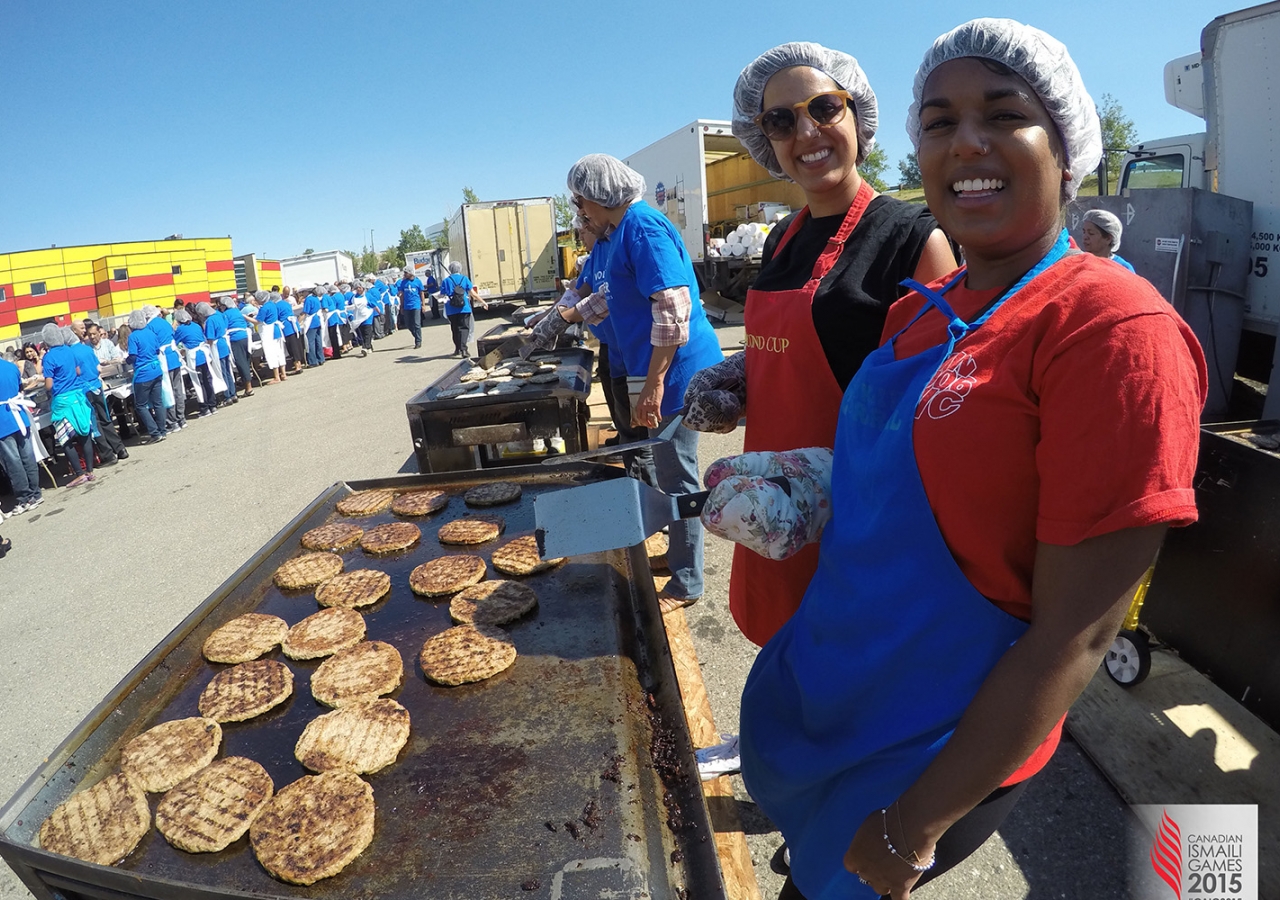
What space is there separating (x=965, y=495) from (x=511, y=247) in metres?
21.7

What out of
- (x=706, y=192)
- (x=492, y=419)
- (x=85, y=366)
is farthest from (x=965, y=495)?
(x=706, y=192)

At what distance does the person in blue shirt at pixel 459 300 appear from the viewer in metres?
14.3

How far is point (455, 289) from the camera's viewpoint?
1448 centimetres

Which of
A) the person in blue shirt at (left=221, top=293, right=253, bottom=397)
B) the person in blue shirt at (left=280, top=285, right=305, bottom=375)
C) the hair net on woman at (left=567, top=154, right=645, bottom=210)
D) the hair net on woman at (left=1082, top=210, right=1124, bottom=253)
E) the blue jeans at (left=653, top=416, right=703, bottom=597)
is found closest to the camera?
the blue jeans at (left=653, top=416, right=703, bottom=597)

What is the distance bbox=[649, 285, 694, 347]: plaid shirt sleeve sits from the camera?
3.39 meters

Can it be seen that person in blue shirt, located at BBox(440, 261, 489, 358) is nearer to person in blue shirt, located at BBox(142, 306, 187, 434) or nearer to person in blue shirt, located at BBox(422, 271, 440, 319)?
person in blue shirt, located at BBox(142, 306, 187, 434)

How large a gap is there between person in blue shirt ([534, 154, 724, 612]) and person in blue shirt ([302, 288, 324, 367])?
48.9ft

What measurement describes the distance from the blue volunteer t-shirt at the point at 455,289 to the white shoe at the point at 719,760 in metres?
13.0

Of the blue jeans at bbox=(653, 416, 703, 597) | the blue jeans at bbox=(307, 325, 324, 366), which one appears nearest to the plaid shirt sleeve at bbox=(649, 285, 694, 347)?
the blue jeans at bbox=(653, 416, 703, 597)

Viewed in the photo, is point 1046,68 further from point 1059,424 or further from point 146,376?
point 146,376

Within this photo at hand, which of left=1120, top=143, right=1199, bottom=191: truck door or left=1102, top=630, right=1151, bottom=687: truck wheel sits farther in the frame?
left=1120, top=143, right=1199, bottom=191: truck door

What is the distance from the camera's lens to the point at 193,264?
27.9 m

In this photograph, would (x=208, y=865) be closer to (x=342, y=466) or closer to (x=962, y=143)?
(x=962, y=143)

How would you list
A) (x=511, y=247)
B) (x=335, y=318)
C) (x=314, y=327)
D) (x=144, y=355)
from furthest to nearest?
(x=511, y=247) < (x=335, y=318) < (x=314, y=327) < (x=144, y=355)
